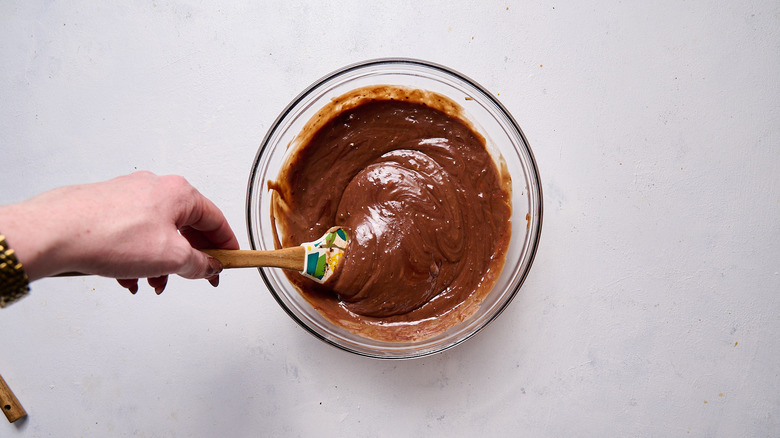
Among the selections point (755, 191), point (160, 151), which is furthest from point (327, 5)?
point (755, 191)

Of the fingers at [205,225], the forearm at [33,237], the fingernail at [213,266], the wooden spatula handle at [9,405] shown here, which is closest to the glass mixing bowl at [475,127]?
the fingers at [205,225]

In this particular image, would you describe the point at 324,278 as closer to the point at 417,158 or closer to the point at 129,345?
the point at 417,158

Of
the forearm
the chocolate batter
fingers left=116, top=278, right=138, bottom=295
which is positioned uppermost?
the chocolate batter

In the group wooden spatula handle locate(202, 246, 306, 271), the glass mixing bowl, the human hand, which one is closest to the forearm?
the human hand

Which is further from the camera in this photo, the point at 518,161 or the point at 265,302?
the point at 265,302

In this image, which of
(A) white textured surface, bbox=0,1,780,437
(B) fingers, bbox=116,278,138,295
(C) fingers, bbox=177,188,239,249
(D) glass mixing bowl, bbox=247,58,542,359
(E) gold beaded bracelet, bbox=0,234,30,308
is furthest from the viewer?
(A) white textured surface, bbox=0,1,780,437

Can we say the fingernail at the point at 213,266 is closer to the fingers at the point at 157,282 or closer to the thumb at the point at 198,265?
the thumb at the point at 198,265

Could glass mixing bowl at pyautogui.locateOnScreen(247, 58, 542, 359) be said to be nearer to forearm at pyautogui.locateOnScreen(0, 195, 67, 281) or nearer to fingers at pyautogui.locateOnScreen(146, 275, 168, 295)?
fingers at pyautogui.locateOnScreen(146, 275, 168, 295)

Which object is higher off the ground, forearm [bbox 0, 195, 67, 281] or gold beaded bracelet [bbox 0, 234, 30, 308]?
forearm [bbox 0, 195, 67, 281]
